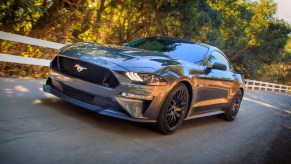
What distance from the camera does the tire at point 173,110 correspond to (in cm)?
472

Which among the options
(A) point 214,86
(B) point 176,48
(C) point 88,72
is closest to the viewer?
(C) point 88,72

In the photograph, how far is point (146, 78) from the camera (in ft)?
14.5

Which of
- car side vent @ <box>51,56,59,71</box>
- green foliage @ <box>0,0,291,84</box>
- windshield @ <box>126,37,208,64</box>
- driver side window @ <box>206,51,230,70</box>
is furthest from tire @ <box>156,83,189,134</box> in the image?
green foliage @ <box>0,0,291,84</box>

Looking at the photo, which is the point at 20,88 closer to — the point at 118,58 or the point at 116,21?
the point at 118,58

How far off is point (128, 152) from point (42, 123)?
123 cm

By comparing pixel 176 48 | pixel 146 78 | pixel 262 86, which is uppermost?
pixel 176 48

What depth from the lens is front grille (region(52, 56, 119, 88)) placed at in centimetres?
438

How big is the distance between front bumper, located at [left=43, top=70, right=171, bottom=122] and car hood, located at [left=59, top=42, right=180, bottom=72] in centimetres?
28

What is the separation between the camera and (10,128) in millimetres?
3875

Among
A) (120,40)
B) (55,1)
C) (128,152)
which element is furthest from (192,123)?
(120,40)

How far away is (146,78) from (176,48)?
182 centimetres

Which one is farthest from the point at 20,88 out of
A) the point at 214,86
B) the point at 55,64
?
the point at 214,86

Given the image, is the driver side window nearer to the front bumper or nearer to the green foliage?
the front bumper

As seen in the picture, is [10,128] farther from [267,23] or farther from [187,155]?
[267,23]
